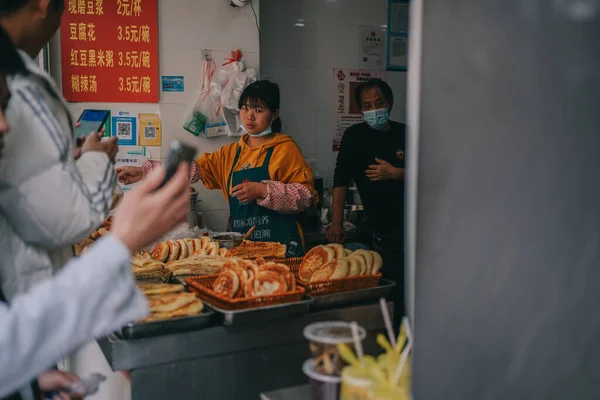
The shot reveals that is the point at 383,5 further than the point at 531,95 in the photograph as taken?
Yes

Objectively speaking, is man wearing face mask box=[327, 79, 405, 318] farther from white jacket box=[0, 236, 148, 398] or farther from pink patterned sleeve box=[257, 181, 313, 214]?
white jacket box=[0, 236, 148, 398]

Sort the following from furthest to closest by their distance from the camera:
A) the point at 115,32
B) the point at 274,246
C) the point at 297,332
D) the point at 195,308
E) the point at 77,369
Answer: the point at 115,32 < the point at 274,246 < the point at 77,369 < the point at 297,332 < the point at 195,308

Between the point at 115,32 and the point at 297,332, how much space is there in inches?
114

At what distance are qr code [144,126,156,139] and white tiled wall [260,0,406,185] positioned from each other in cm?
121

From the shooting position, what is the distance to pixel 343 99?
5.45 m

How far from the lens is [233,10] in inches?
174

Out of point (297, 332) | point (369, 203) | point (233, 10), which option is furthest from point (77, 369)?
point (233, 10)

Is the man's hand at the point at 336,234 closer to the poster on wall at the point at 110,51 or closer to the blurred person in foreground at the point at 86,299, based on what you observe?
the poster on wall at the point at 110,51

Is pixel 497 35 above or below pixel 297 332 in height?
above

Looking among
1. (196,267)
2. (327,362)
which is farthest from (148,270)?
(327,362)

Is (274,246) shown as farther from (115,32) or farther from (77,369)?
(115,32)

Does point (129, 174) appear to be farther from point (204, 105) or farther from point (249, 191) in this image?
point (204, 105)

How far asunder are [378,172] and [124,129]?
72.0 inches

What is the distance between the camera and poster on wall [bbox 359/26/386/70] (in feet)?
18.1
